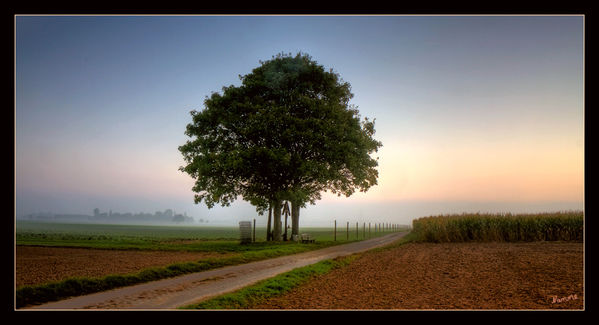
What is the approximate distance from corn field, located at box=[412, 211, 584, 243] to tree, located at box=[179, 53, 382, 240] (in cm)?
764

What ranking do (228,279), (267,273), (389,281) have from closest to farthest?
(389,281) < (228,279) < (267,273)

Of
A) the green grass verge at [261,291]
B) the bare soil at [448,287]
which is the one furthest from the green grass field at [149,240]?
the bare soil at [448,287]

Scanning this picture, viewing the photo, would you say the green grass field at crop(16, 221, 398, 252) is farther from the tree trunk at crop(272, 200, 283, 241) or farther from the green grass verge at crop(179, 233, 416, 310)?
the green grass verge at crop(179, 233, 416, 310)

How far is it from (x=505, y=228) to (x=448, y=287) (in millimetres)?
22168

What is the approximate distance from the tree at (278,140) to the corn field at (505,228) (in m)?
7.64

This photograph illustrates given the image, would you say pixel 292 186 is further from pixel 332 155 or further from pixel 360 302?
pixel 360 302

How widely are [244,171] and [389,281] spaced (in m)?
18.5

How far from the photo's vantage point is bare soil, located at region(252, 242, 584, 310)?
8445mm

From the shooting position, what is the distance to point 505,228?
28.8 meters

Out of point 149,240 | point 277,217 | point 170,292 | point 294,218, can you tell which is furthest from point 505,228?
point 149,240

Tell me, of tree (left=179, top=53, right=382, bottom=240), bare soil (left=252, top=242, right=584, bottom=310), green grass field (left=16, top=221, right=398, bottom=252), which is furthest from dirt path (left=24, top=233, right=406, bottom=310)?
tree (left=179, top=53, right=382, bottom=240)

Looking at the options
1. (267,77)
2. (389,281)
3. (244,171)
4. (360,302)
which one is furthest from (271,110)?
(360,302)

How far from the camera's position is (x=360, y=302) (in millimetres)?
8664

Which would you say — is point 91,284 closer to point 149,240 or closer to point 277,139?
point 277,139
